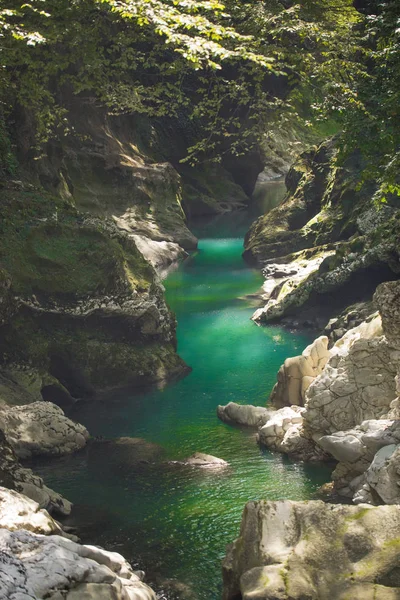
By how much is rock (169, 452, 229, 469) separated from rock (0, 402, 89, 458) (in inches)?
107

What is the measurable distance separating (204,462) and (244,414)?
124 inches

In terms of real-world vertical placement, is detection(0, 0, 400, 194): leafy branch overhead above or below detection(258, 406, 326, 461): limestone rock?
above

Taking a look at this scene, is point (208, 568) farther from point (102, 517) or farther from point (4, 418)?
point (4, 418)

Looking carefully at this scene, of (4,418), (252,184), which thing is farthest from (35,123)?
(252,184)

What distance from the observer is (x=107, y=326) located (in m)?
23.6

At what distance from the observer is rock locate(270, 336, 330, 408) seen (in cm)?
1992

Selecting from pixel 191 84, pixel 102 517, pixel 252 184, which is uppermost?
pixel 191 84

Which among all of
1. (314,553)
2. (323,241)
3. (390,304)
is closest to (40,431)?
(390,304)

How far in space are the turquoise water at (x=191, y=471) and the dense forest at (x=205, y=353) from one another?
66 mm

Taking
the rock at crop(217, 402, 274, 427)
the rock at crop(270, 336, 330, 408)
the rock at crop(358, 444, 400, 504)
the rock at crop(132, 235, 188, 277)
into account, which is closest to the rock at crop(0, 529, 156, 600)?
the rock at crop(358, 444, 400, 504)

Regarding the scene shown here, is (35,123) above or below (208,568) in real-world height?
above

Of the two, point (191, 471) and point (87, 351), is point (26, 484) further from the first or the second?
point (87, 351)

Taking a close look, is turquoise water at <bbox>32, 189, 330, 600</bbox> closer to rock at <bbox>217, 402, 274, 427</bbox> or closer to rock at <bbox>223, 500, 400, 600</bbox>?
rock at <bbox>217, 402, 274, 427</bbox>

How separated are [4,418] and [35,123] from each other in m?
13.3
